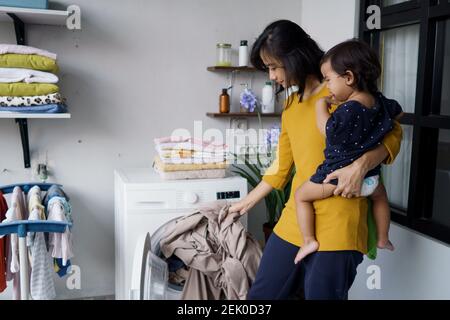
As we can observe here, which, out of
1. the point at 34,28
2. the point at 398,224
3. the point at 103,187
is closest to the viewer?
the point at 398,224

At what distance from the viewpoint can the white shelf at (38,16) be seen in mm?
2197

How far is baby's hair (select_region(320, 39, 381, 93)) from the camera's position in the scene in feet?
4.45

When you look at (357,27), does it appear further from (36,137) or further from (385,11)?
(36,137)

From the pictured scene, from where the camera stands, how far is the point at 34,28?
247 centimetres

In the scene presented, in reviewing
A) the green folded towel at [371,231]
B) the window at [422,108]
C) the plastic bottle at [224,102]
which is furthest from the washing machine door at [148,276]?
the window at [422,108]

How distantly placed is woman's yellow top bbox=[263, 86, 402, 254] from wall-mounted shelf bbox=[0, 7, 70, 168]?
48.0 inches

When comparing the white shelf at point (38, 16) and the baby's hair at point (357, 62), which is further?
the white shelf at point (38, 16)

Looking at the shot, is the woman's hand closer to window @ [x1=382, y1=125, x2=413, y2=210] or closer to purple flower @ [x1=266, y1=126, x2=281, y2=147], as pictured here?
window @ [x1=382, y1=125, x2=413, y2=210]

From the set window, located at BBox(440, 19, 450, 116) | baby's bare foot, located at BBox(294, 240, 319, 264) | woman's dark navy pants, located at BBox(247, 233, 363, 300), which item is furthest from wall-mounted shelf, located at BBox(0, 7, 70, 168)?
window, located at BBox(440, 19, 450, 116)

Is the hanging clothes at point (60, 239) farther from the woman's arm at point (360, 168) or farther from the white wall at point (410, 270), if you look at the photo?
the white wall at point (410, 270)

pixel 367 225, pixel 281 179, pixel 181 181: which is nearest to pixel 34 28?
pixel 181 181

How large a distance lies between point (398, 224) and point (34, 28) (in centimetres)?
209

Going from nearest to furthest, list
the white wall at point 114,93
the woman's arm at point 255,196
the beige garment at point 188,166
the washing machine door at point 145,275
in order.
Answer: the washing machine door at point 145,275 < the woman's arm at point 255,196 < the beige garment at point 188,166 < the white wall at point 114,93

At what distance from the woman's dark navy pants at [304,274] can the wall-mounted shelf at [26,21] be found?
49.5 inches
